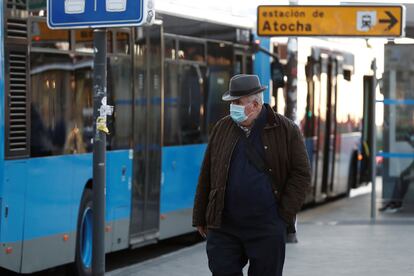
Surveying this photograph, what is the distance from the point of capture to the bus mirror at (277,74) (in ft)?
57.1

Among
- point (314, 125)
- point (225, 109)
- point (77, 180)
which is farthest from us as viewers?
point (314, 125)

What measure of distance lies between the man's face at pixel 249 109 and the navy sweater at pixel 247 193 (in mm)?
111

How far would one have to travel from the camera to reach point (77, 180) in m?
11.6

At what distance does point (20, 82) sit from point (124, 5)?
6.54 feet

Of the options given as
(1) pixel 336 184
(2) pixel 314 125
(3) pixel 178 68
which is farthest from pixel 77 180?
(1) pixel 336 184

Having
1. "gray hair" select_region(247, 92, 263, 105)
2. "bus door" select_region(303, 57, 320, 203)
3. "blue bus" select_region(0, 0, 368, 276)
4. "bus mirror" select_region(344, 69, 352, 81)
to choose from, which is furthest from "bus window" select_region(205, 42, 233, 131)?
"gray hair" select_region(247, 92, 263, 105)

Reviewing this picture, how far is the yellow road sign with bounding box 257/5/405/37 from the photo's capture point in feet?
50.2

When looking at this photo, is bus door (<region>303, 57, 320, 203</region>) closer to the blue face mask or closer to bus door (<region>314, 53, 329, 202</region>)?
bus door (<region>314, 53, 329, 202</region>)

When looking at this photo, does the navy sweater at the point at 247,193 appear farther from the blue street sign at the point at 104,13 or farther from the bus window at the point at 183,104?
the bus window at the point at 183,104

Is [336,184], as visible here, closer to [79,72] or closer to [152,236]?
[152,236]

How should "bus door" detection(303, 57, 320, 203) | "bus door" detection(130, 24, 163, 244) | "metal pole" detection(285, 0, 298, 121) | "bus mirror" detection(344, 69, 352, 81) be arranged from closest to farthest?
"bus door" detection(130, 24, 163, 244) → "metal pole" detection(285, 0, 298, 121) → "bus door" detection(303, 57, 320, 203) → "bus mirror" detection(344, 69, 352, 81)

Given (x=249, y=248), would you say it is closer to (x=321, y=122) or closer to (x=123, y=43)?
(x=123, y=43)

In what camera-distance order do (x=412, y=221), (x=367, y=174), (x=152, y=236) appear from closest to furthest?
(x=152, y=236)
(x=412, y=221)
(x=367, y=174)

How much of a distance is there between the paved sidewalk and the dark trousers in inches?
169
